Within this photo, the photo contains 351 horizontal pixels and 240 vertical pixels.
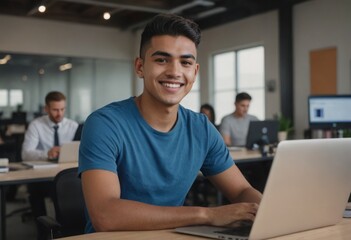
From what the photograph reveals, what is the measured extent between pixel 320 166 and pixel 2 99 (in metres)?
9.20

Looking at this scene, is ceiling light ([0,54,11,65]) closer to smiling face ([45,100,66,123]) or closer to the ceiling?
the ceiling

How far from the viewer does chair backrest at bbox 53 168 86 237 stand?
200cm

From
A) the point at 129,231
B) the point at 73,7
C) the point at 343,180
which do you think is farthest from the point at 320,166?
the point at 73,7

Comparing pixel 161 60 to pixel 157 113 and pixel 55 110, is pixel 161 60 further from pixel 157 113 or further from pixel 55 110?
pixel 55 110

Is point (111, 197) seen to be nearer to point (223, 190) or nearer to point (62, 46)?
point (223, 190)

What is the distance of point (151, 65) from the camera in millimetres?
1494

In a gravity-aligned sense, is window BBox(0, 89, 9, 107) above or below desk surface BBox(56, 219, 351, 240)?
above

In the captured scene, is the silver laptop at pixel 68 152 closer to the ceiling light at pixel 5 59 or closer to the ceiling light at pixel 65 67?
the ceiling light at pixel 5 59

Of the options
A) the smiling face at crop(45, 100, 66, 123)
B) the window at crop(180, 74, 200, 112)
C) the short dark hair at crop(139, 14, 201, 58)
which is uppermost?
the window at crop(180, 74, 200, 112)

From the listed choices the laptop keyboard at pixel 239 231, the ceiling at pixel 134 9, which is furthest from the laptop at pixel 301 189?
the ceiling at pixel 134 9

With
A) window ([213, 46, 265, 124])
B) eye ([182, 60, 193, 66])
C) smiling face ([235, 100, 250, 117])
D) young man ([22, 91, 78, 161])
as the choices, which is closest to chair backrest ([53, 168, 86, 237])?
eye ([182, 60, 193, 66])

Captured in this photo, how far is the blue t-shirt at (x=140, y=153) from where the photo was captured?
4.62ft

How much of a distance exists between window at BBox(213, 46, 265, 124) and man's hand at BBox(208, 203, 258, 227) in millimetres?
7239

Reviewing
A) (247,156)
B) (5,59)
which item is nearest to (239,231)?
(247,156)
